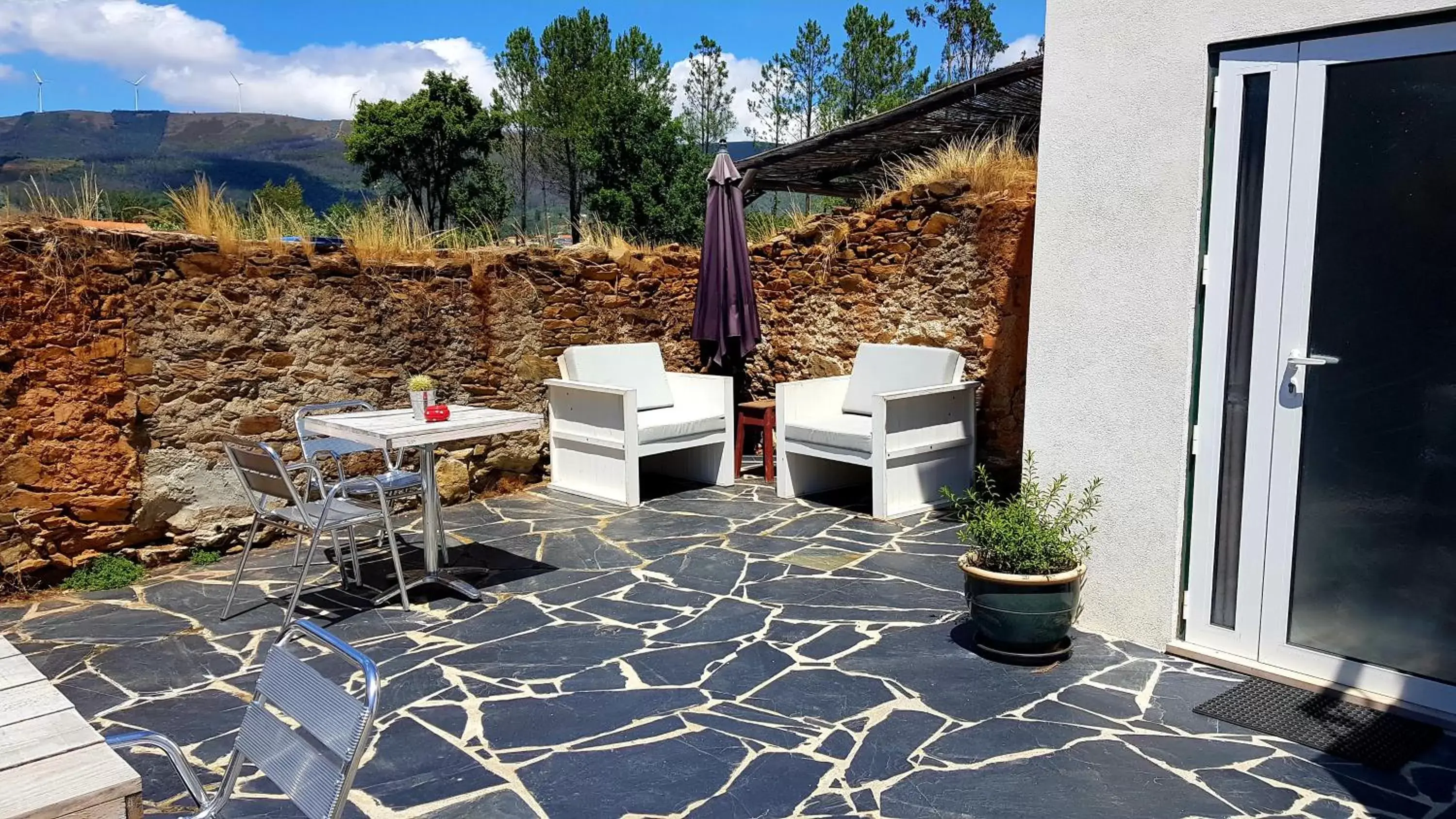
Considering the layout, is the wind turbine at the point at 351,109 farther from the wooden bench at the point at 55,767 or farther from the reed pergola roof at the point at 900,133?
the wooden bench at the point at 55,767

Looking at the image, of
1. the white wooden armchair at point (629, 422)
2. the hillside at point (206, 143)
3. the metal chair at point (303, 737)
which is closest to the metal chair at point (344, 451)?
the white wooden armchair at point (629, 422)

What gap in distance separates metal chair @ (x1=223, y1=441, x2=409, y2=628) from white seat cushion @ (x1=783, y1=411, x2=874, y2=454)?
278 cm

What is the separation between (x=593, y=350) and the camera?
22.3 ft

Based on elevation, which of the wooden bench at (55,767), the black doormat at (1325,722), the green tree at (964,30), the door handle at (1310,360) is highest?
the green tree at (964,30)

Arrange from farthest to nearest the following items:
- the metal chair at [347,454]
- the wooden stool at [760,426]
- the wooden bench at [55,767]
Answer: the wooden stool at [760,426]
the metal chair at [347,454]
the wooden bench at [55,767]

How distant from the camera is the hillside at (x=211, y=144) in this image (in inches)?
1152

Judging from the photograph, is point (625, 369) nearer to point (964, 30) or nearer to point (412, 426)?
point (412, 426)

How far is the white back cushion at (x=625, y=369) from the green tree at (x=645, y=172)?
1683cm

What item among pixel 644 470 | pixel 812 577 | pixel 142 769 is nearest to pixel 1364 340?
pixel 812 577

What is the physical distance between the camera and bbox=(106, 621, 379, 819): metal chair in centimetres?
141

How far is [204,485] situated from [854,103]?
2458 cm

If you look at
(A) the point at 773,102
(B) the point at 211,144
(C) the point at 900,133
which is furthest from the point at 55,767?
(B) the point at 211,144

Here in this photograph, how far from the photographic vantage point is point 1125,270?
3.58 metres

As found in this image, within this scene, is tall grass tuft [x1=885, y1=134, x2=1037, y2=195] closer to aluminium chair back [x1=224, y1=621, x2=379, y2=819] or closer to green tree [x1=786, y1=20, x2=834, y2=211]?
aluminium chair back [x1=224, y1=621, x2=379, y2=819]
